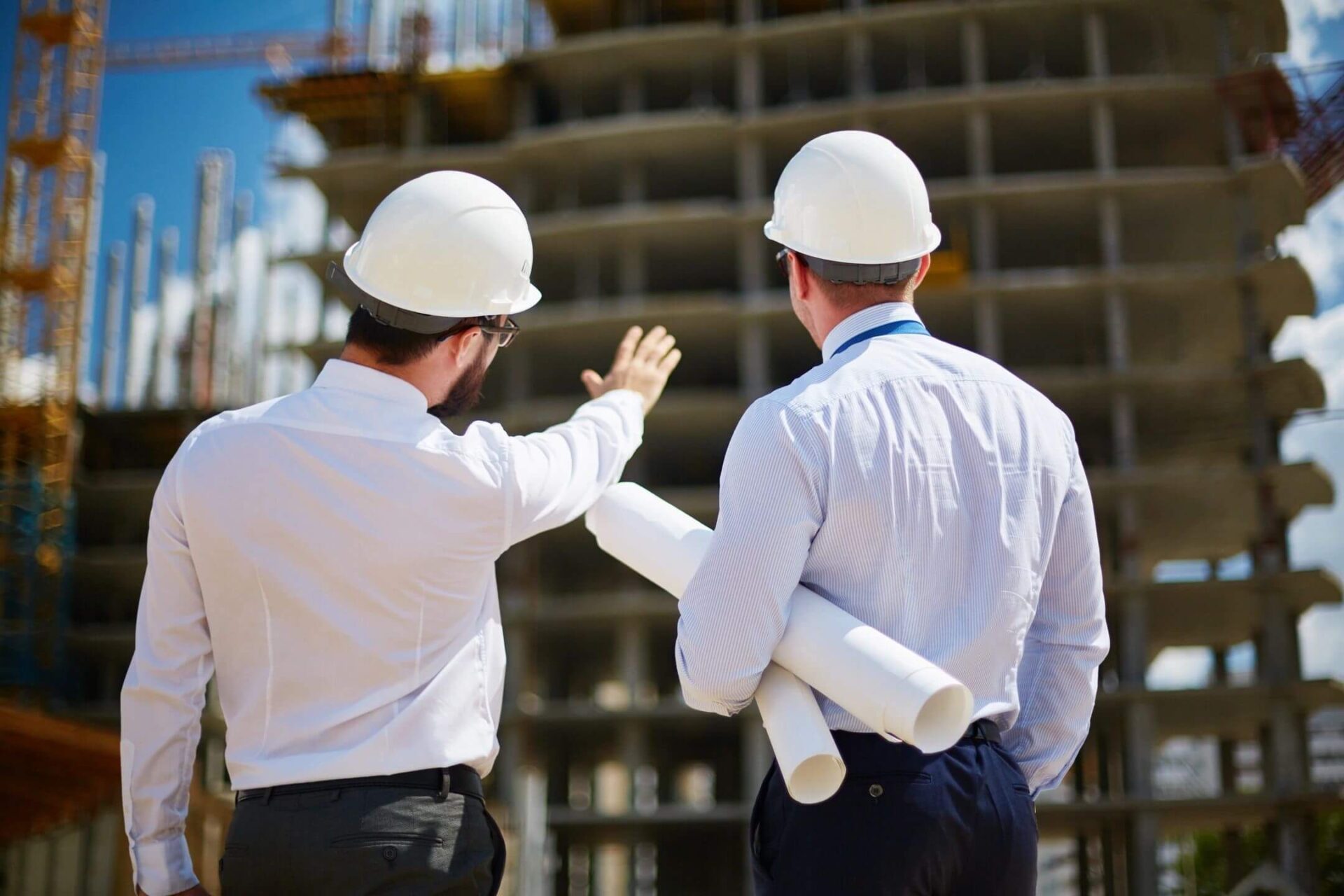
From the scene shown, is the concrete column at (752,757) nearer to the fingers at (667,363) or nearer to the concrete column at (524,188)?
the concrete column at (524,188)

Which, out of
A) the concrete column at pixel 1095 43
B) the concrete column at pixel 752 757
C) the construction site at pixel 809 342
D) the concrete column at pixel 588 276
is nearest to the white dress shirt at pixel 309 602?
the construction site at pixel 809 342

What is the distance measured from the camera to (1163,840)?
36531mm

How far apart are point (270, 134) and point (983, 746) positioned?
1707 inches

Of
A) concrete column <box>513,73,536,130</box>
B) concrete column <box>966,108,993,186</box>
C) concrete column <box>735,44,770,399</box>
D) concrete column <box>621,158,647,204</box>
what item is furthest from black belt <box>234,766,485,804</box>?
concrete column <box>513,73,536,130</box>

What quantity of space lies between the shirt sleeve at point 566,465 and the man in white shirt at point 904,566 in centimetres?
45

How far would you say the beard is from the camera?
3.24 metres

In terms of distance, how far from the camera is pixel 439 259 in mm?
3191

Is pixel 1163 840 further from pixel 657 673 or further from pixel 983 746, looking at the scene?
pixel 983 746

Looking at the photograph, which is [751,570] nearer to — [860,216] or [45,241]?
[860,216]

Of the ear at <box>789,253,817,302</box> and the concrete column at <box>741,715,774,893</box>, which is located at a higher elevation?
the ear at <box>789,253,817,302</box>

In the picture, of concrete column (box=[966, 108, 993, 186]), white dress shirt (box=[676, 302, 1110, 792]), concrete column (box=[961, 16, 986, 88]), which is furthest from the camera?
concrete column (box=[961, 16, 986, 88])

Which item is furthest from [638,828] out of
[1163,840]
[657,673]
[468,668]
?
[468,668]

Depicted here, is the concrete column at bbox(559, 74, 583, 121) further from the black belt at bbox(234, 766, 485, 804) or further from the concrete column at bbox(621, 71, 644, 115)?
the black belt at bbox(234, 766, 485, 804)

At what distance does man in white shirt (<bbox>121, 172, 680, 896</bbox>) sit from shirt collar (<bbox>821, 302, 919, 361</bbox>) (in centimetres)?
69
